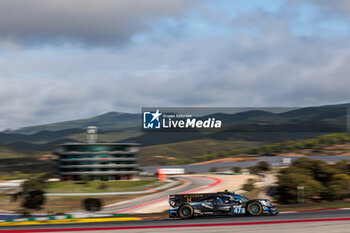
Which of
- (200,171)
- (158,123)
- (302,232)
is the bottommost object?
(200,171)

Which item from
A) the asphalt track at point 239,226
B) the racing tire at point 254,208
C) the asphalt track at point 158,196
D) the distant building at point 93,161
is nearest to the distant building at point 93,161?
the distant building at point 93,161

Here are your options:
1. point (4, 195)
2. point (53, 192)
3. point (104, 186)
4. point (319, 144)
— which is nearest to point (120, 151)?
point (104, 186)

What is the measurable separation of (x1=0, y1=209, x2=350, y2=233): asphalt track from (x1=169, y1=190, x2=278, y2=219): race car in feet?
1.52

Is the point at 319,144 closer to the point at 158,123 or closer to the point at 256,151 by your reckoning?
the point at 256,151

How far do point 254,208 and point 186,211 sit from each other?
383 centimetres

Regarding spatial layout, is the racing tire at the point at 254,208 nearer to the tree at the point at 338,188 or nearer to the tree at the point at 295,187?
the tree at the point at 295,187

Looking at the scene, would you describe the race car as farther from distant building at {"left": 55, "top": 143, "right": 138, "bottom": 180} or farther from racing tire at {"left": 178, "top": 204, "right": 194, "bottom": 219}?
distant building at {"left": 55, "top": 143, "right": 138, "bottom": 180}

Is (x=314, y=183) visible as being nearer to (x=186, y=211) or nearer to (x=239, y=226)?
(x=186, y=211)

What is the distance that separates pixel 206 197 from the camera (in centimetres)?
2398

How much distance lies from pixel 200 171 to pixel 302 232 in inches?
5574

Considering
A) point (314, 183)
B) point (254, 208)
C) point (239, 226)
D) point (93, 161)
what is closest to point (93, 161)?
point (93, 161)

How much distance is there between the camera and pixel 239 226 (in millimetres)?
19734

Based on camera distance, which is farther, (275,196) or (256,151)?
(256,151)

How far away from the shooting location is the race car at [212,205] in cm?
2339
